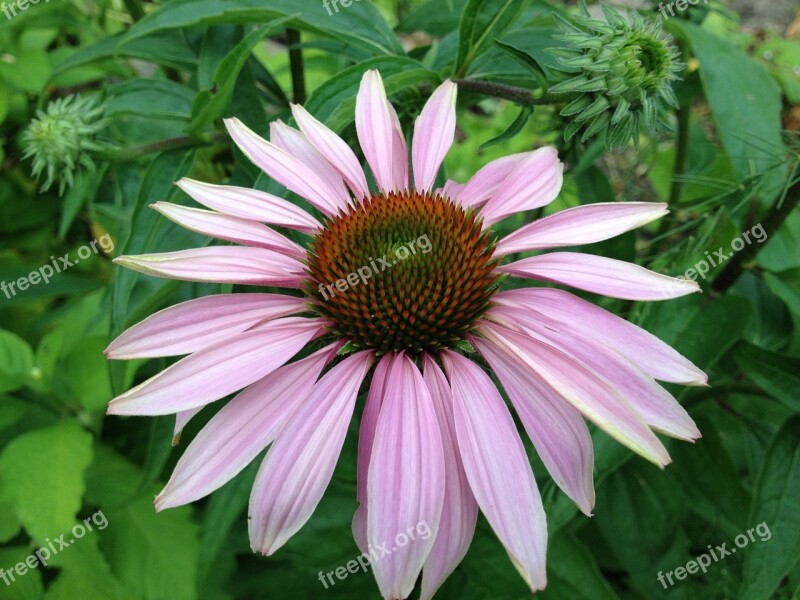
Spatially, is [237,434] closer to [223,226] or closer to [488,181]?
[223,226]

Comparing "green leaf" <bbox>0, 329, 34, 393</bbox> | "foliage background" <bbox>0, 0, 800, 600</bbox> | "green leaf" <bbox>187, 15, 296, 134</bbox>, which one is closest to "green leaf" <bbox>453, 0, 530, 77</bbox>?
"foliage background" <bbox>0, 0, 800, 600</bbox>

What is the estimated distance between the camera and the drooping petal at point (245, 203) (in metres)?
0.76

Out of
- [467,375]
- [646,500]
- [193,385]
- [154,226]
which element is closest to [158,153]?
[154,226]

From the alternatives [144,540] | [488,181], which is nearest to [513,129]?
[488,181]

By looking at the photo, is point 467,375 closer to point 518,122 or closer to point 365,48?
point 518,122

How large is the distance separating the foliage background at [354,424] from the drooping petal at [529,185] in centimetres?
7

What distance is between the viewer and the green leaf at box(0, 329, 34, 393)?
1096 mm

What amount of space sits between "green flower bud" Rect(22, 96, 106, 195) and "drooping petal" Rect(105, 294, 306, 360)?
0.40m

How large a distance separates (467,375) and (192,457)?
29 centimetres

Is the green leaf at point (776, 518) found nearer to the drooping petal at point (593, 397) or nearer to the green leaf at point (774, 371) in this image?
the green leaf at point (774, 371)

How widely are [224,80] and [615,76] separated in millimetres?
510

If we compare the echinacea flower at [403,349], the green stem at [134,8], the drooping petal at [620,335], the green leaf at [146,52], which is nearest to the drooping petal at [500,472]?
the echinacea flower at [403,349]

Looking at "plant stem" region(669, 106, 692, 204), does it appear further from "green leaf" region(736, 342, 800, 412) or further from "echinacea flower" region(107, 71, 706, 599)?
"echinacea flower" region(107, 71, 706, 599)

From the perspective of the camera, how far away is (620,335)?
2.06 ft
